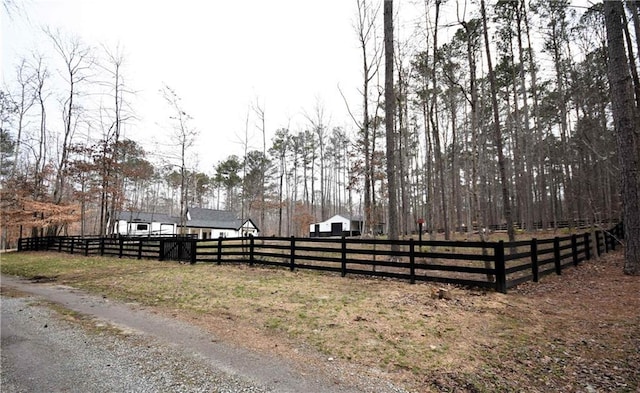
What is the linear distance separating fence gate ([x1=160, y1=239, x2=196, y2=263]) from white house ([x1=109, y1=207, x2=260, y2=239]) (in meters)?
22.1

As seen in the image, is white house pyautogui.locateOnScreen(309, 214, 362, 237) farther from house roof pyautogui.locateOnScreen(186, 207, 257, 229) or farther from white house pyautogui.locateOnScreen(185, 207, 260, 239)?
house roof pyautogui.locateOnScreen(186, 207, 257, 229)

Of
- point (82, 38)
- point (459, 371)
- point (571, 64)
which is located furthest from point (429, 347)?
point (82, 38)

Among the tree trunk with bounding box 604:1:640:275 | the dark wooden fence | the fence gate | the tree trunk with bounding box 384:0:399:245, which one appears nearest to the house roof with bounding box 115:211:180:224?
the dark wooden fence

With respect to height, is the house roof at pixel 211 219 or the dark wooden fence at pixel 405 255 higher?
the house roof at pixel 211 219

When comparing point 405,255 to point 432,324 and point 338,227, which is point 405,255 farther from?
point 338,227

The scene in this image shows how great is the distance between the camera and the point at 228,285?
23.5 feet

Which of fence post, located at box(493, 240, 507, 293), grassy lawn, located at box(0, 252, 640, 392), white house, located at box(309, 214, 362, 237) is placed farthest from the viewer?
white house, located at box(309, 214, 362, 237)

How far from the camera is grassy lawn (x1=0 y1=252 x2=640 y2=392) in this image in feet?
9.98

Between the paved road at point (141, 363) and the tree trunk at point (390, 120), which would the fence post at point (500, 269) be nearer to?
the tree trunk at point (390, 120)

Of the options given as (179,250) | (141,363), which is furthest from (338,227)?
(141,363)

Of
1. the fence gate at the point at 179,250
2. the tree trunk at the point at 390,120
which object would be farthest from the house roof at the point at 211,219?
the tree trunk at the point at 390,120

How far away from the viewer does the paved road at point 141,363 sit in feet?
8.84

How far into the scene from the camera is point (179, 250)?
11875 mm

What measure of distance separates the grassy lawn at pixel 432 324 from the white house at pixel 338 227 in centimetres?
2677
